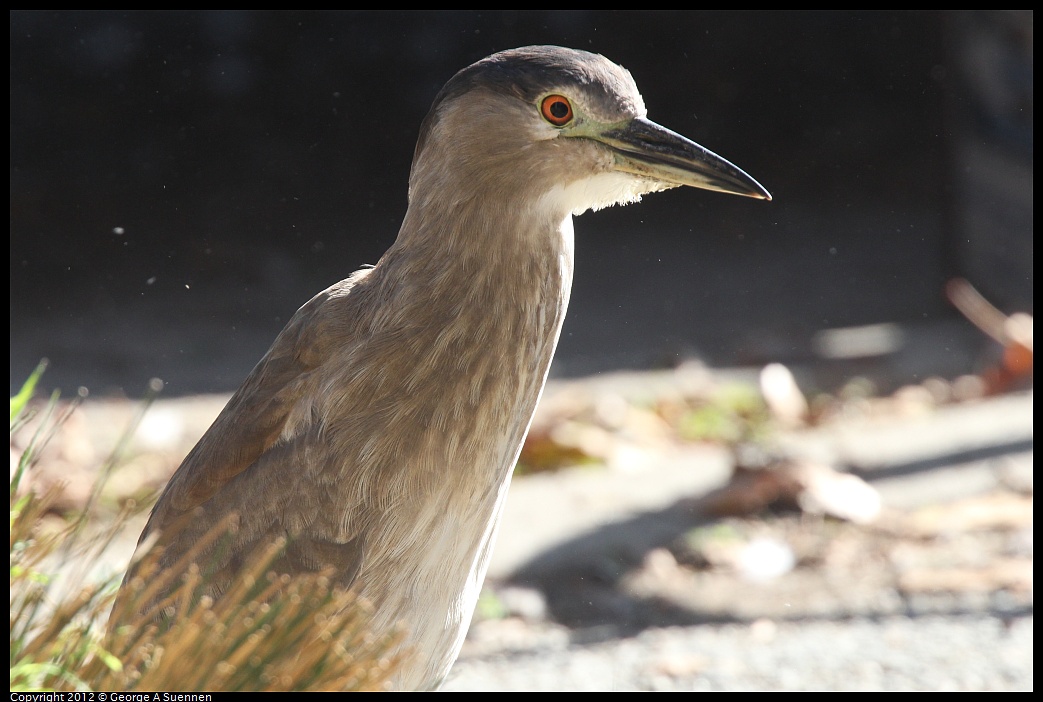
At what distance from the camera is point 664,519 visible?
4.27 metres

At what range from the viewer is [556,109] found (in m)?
1.86

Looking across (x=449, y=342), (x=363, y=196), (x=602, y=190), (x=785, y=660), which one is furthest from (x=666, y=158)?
(x=363, y=196)

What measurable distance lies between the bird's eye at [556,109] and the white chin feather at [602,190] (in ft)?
0.36

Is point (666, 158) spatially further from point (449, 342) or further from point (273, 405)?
point (273, 405)

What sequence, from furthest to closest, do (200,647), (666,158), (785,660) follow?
(785,660)
(666,158)
(200,647)

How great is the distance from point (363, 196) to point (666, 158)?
5982mm

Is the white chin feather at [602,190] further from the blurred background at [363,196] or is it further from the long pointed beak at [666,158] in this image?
the blurred background at [363,196]

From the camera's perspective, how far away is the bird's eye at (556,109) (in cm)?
185

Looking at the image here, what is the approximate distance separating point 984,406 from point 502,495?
4075 millimetres

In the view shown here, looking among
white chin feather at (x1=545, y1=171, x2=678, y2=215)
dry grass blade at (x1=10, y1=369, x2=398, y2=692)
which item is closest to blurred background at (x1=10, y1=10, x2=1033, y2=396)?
white chin feather at (x1=545, y1=171, x2=678, y2=215)

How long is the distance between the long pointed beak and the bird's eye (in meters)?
0.07

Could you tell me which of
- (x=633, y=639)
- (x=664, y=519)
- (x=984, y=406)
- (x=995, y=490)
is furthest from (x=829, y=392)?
(x=633, y=639)

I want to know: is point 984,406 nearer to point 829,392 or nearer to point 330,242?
point 829,392

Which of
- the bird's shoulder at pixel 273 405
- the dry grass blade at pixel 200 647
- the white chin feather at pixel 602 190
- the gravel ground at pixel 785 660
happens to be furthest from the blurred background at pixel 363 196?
the dry grass blade at pixel 200 647
